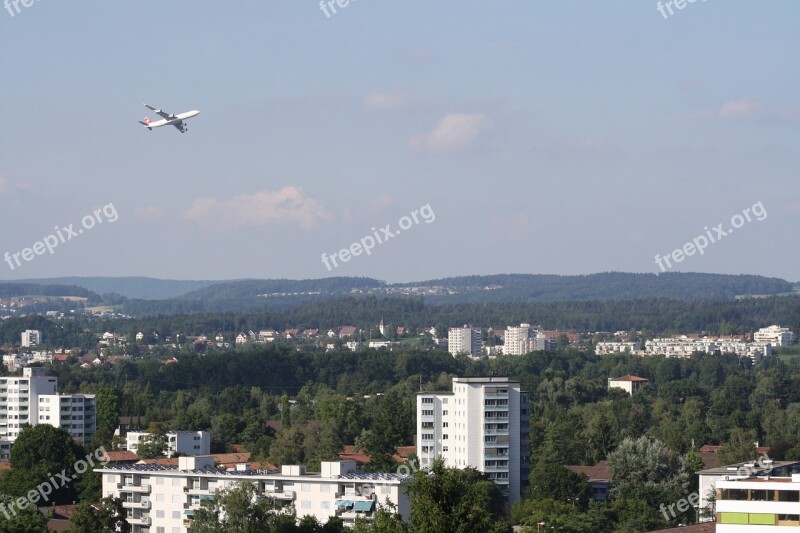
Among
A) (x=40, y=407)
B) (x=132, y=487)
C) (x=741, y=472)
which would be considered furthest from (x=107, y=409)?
(x=741, y=472)

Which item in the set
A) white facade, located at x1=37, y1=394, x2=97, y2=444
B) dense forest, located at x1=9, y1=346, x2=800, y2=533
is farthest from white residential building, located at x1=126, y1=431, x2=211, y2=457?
white facade, located at x1=37, y1=394, x2=97, y2=444

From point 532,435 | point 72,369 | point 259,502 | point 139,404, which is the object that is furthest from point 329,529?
point 72,369

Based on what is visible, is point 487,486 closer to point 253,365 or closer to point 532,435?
point 532,435

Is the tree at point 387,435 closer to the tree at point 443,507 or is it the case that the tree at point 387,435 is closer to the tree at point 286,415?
the tree at point 286,415

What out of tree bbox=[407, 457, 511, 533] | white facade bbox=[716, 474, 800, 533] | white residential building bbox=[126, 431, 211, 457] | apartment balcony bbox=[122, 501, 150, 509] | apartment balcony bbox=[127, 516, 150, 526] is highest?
tree bbox=[407, 457, 511, 533]

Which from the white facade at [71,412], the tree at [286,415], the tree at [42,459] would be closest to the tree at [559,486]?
the tree at [42,459]

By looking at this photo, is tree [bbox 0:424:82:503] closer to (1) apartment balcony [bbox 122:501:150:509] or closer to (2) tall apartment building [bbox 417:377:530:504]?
(1) apartment balcony [bbox 122:501:150:509]

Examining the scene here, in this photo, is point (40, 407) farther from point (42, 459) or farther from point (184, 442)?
point (42, 459)
